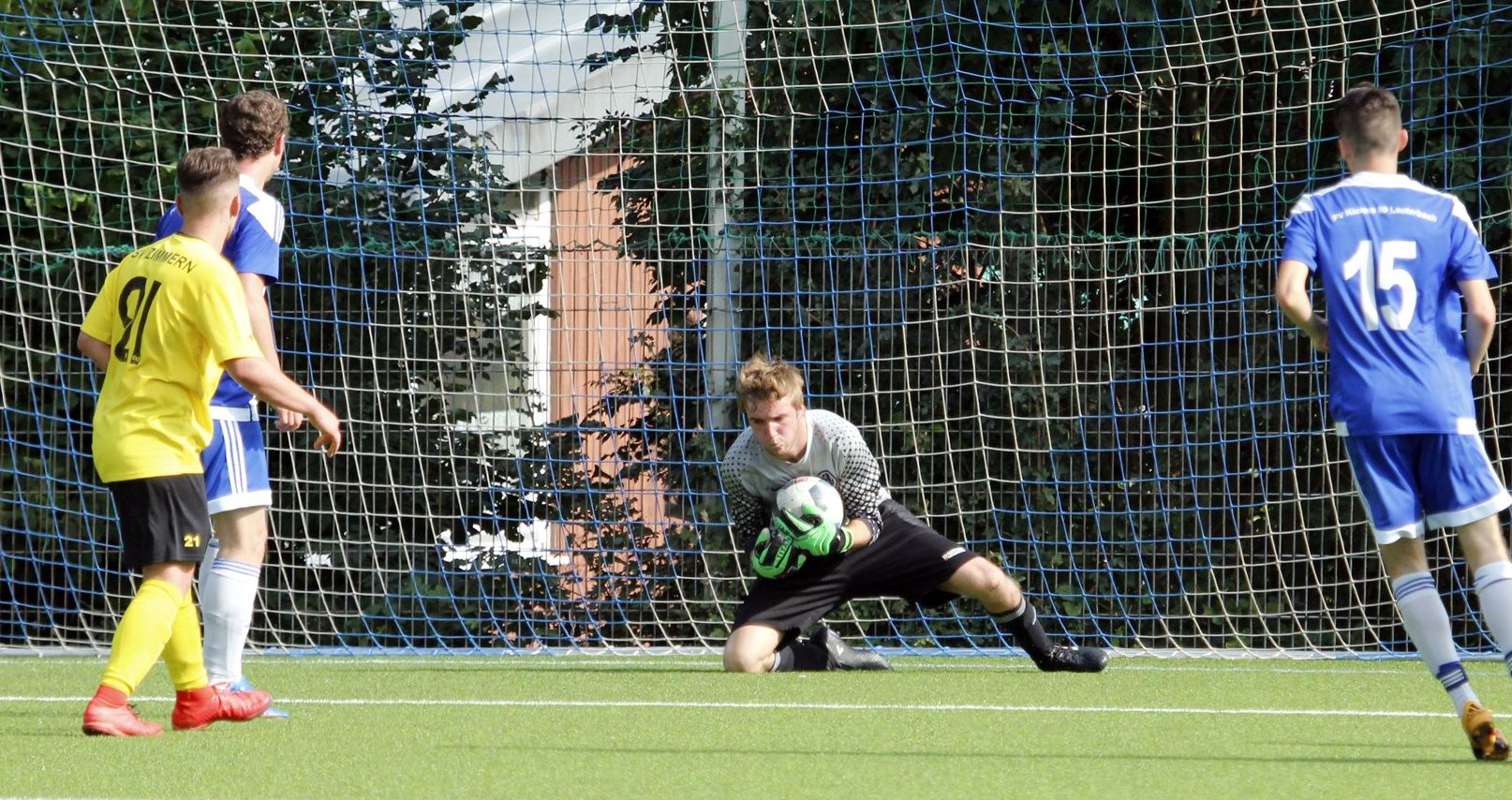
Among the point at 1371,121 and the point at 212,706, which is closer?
the point at 1371,121

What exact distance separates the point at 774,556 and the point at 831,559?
0.25 meters

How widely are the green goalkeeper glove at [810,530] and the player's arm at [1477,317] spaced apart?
2.36 m

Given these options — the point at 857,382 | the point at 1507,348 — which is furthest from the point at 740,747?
the point at 1507,348

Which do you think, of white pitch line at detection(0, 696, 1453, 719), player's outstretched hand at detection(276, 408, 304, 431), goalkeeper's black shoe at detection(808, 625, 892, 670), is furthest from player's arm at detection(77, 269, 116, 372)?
goalkeeper's black shoe at detection(808, 625, 892, 670)

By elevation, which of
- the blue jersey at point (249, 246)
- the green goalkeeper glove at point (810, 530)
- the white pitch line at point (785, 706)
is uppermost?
the blue jersey at point (249, 246)

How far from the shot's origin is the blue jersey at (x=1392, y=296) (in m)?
4.00

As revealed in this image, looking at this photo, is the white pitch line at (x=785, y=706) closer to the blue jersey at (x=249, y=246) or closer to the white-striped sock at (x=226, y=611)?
the white-striped sock at (x=226, y=611)

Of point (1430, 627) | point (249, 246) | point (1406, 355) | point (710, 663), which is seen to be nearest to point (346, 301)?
point (710, 663)

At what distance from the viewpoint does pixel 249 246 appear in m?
4.59

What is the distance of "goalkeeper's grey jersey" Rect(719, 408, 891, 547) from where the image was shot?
241 inches

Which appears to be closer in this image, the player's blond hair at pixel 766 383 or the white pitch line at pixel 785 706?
the white pitch line at pixel 785 706

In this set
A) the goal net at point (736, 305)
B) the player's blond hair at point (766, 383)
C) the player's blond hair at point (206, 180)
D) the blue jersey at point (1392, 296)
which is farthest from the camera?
the goal net at point (736, 305)

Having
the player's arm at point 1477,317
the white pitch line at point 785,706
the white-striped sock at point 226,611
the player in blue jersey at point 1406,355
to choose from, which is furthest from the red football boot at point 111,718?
the player's arm at point 1477,317

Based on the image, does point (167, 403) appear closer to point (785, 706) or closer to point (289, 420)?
point (289, 420)
